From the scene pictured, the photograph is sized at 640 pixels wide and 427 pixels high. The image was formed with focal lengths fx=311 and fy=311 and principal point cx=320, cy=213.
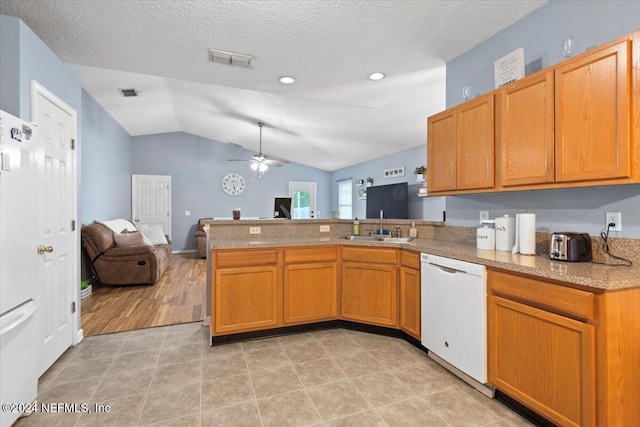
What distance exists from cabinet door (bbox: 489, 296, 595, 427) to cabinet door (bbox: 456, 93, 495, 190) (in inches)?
36.5

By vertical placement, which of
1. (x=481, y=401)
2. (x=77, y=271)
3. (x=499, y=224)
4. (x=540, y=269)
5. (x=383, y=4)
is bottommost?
(x=481, y=401)

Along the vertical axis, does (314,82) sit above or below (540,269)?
above

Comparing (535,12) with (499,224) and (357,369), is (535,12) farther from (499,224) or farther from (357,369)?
(357,369)

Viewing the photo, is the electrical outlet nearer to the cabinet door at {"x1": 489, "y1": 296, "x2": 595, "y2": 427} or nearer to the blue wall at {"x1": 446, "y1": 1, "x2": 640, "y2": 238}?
the blue wall at {"x1": 446, "y1": 1, "x2": 640, "y2": 238}

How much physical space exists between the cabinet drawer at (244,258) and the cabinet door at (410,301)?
3.79ft

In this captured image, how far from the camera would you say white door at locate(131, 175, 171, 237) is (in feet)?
24.5

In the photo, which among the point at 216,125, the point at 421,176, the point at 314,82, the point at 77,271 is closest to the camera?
the point at 77,271

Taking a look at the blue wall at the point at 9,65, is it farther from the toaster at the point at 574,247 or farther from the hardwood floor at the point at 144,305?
the toaster at the point at 574,247

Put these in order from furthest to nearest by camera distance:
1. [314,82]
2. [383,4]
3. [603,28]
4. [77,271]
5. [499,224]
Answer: [314,82] → [77,271] → [499,224] → [383,4] → [603,28]

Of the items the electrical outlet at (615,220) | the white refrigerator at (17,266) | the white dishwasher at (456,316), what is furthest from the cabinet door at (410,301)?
the white refrigerator at (17,266)

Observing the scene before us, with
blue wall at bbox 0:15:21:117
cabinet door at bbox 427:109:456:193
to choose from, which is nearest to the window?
cabinet door at bbox 427:109:456:193

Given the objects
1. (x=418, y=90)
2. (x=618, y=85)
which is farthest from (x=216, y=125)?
(x=618, y=85)

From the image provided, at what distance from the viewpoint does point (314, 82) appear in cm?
330

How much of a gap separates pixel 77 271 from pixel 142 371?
120 centimetres
